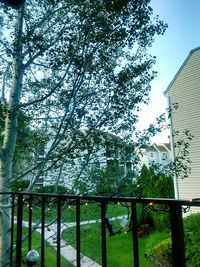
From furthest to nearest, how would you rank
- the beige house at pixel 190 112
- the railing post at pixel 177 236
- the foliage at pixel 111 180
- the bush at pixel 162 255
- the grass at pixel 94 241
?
the beige house at pixel 190 112
the bush at pixel 162 255
the grass at pixel 94 241
the foliage at pixel 111 180
the railing post at pixel 177 236

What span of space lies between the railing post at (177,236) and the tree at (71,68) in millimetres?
4054

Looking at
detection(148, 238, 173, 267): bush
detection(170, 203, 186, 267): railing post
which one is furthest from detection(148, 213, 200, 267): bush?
detection(170, 203, 186, 267): railing post

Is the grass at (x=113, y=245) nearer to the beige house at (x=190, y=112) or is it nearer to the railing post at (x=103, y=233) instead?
the beige house at (x=190, y=112)

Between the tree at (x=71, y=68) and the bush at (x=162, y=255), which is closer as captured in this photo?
the tree at (x=71, y=68)

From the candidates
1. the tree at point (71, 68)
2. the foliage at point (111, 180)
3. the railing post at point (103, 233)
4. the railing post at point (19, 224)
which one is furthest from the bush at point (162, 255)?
the railing post at point (103, 233)

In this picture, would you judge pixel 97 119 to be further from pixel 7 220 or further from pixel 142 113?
pixel 7 220

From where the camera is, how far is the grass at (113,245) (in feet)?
23.6

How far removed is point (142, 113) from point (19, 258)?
3.79 metres

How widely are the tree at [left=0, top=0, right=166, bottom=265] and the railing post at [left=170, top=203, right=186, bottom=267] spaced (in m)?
4.05

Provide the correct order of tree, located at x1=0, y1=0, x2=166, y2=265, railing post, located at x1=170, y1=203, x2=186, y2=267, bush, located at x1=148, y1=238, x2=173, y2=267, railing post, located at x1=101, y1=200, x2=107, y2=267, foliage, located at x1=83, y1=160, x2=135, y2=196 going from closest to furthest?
railing post, located at x1=170, y1=203, x2=186, y2=267, railing post, located at x1=101, y1=200, x2=107, y2=267, tree, located at x1=0, y1=0, x2=166, y2=265, foliage, located at x1=83, y1=160, x2=135, y2=196, bush, located at x1=148, y1=238, x2=173, y2=267

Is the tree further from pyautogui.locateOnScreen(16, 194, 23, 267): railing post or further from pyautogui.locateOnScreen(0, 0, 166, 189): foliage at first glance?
pyautogui.locateOnScreen(16, 194, 23, 267): railing post

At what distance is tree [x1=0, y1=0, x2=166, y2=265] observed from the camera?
5141mm

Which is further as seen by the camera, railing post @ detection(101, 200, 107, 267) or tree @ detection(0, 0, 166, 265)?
tree @ detection(0, 0, 166, 265)

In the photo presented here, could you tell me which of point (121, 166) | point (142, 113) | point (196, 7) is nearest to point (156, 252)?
point (121, 166)
